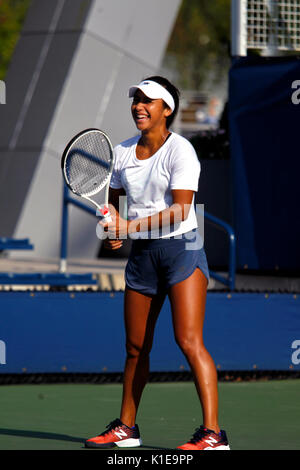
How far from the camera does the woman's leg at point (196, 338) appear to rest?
553 cm

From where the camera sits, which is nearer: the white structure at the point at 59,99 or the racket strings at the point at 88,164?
the racket strings at the point at 88,164

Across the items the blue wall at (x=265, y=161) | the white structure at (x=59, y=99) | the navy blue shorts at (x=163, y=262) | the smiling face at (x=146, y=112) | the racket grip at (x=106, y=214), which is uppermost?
the white structure at (x=59, y=99)

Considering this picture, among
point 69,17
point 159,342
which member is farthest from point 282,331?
point 69,17

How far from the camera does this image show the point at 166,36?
13688 millimetres

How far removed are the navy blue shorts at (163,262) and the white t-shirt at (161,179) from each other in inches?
2.6

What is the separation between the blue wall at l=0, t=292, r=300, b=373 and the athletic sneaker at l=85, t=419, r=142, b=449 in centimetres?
228

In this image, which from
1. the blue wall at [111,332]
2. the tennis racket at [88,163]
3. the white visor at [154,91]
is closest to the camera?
the white visor at [154,91]

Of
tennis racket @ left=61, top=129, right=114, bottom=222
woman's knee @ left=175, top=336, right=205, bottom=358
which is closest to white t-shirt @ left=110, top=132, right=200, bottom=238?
tennis racket @ left=61, top=129, right=114, bottom=222

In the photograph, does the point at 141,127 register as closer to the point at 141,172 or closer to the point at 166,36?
the point at 141,172

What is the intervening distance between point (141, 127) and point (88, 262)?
6649 millimetres

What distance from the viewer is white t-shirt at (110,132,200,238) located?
5461 mm

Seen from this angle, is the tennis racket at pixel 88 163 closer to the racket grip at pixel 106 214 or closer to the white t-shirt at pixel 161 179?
the white t-shirt at pixel 161 179

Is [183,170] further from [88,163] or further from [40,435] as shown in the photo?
[40,435]

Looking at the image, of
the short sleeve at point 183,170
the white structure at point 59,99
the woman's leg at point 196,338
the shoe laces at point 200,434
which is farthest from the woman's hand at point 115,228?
the white structure at point 59,99
